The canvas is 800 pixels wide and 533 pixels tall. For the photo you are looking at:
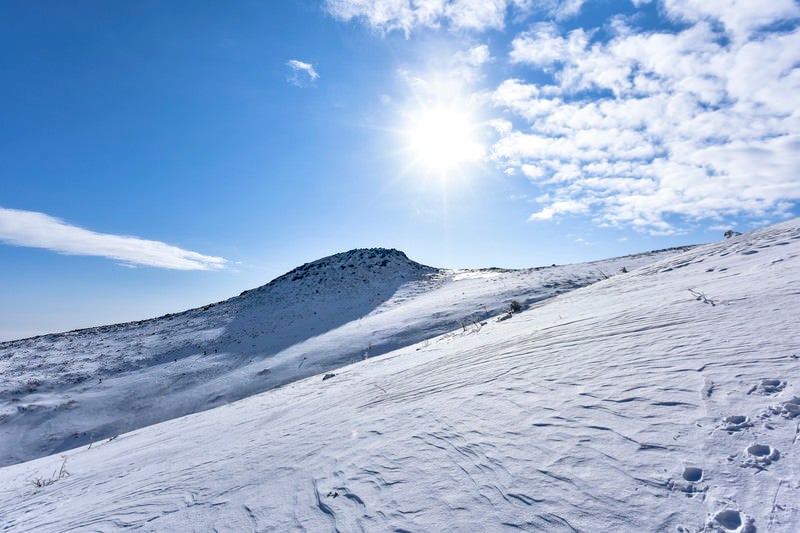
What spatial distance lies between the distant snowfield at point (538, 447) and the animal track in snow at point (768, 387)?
1cm

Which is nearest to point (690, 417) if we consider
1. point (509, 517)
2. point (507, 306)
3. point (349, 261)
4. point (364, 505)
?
point (509, 517)

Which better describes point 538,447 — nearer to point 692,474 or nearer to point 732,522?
point 692,474

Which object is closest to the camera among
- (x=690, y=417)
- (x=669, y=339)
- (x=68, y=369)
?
(x=690, y=417)

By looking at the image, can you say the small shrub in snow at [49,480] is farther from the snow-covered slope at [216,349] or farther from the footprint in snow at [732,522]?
the footprint in snow at [732,522]

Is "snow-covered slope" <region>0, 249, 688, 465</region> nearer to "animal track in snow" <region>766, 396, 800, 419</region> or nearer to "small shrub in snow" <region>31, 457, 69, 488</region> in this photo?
"small shrub in snow" <region>31, 457, 69, 488</region>

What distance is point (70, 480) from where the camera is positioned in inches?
→ 201

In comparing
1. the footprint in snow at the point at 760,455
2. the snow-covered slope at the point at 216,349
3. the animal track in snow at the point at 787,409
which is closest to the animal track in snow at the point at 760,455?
the footprint in snow at the point at 760,455

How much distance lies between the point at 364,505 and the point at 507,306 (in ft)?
39.6

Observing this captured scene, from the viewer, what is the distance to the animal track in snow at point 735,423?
1.97 m

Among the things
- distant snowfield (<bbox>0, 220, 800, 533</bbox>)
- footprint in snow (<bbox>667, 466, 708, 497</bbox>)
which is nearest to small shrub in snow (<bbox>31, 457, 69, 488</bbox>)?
distant snowfield (<bbox>0, 220, 800, 533</bbox>)

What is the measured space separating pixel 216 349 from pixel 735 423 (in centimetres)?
1904

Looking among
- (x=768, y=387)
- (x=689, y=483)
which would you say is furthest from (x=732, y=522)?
(x=768, y=387)

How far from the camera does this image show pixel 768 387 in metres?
2.24

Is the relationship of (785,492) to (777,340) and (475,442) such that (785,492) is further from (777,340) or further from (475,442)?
(777,340)
